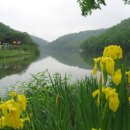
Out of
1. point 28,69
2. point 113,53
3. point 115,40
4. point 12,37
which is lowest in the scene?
point 28,69

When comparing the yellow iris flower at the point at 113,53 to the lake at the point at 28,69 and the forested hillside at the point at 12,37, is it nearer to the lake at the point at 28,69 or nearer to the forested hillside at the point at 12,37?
the lake at the point at 28,69

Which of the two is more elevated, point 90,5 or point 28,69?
point 90,5

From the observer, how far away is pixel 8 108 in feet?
8.02

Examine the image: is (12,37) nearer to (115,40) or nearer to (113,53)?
(115,40)

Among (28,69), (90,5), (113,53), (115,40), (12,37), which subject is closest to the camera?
(113,53)

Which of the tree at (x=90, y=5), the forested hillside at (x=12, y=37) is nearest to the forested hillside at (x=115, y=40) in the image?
the forested hillside at (x=12, y=37)

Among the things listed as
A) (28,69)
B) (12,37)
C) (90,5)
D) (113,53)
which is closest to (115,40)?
(12,37)

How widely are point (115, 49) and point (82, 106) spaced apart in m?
0.55

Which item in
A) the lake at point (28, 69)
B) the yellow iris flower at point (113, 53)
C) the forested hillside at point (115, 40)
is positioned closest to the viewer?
the yellow iris flower at point (113, 53)

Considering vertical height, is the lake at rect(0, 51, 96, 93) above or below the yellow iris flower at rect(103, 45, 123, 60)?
below

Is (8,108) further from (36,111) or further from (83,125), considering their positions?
(36,111)

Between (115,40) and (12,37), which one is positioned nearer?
(12,37)

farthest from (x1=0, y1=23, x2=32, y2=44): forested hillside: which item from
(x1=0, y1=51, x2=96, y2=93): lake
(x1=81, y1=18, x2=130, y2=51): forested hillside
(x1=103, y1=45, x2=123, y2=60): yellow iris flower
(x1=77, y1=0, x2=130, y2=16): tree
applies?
(x1=103, y1=45, x2=123, y2=60): yellow iris flower

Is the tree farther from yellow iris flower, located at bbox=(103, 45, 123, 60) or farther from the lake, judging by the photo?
yellow iris flower, located at bbox=(103, 45, 123, 60)
